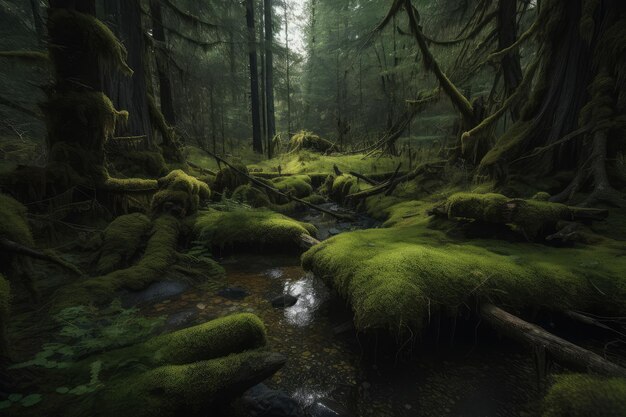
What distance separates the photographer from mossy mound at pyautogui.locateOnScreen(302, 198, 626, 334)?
3.04 metres

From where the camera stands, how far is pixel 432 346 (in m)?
3.41

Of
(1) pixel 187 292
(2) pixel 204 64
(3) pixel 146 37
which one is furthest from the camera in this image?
(2) pixel 204 64

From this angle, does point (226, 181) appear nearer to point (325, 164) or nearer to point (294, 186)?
point (294, 186)

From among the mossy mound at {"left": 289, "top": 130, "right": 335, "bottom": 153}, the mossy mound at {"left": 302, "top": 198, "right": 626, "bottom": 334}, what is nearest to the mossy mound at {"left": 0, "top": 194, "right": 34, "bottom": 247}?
the mossy mound at {"left": 302, "top": 198, "right": 626, "bottom": 334}

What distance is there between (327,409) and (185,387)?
1.30m

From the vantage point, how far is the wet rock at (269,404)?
8.10ft

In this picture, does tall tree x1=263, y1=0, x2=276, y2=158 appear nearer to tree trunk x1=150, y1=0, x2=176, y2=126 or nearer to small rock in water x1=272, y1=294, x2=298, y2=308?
tree trunk x1=150, y1=0, x2=176, y2=126

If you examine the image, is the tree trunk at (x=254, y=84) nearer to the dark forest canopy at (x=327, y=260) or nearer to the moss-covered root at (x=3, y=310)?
the dark forest canopy at (x=327, y=260)

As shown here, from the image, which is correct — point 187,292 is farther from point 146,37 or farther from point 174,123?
point 174,123

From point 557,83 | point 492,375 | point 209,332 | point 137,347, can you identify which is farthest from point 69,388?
point 557,83

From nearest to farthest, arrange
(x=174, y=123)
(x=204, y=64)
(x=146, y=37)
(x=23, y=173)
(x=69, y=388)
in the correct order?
1. (x=69, y=388)
2. (x=23, y=173)
3. (x=146, y=37)
4. (x=174, y=123)
5. (x=204, y=64)

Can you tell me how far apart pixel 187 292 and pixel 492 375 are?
4.26 m

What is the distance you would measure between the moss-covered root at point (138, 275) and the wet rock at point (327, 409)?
3.09 meters

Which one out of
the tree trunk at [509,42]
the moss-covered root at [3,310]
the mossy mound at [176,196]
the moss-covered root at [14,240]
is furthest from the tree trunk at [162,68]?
the moss-covered root at [3,310]
